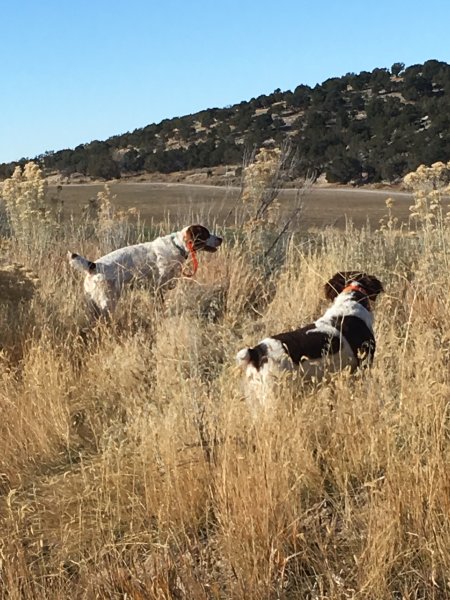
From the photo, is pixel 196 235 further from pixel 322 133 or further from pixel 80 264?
pixel 322 133

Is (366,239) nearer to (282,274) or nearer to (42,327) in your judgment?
(282,274)

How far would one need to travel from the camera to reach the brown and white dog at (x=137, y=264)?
6480mm

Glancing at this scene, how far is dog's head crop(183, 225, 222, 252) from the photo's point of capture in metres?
7.02

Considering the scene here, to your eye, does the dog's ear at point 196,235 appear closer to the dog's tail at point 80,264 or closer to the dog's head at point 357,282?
the dog's tail at point 80,264

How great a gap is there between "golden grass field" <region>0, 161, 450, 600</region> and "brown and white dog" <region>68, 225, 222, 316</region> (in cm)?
152

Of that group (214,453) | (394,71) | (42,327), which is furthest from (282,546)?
(394,71)

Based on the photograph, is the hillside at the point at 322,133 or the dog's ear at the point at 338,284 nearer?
the dog's ear at the point at 338,284

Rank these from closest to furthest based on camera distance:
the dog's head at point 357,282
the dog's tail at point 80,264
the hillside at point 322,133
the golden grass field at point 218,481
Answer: the golden grass field at point 218,481 < the dog's head at point 357,282 < the dog's tail at point 80,264 < the hillside at point 322,133

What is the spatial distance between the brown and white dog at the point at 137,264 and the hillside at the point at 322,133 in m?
21.8

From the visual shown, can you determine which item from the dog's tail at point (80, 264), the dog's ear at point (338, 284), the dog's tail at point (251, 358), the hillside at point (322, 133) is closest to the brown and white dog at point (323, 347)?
the dog's tail at point (251, 358)

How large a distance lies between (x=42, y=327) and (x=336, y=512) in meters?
3.15

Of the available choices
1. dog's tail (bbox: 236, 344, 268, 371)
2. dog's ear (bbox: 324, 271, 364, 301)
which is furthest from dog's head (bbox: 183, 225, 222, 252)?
dog's tail (bbox: 236, 344, 268, 371)

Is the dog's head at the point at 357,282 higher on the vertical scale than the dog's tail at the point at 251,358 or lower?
higher

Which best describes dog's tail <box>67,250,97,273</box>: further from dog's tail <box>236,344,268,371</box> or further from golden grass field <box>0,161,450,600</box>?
dog's tail <box>236,344,268,371</box>
